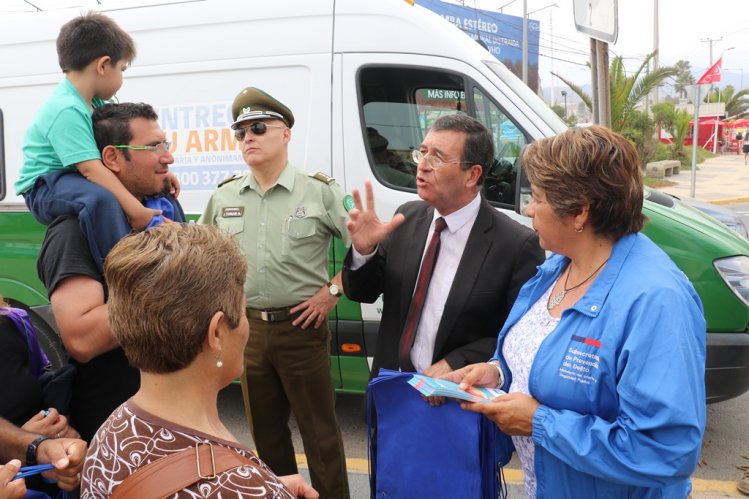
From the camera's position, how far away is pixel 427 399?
215cm

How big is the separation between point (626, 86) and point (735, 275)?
14762mm

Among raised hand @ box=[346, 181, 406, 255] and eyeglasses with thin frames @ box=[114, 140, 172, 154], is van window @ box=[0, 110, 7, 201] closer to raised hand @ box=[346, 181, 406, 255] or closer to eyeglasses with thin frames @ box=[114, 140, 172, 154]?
eyeglasses with thin frames @ box=[114, 140, 172, 154]

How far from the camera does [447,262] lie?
2529 mm

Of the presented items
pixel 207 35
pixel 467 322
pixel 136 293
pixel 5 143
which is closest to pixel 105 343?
pixel 136 293

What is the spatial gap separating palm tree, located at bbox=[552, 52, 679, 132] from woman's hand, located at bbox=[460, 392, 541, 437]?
15903 mm

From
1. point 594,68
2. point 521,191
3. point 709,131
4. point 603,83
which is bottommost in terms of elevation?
point 521,191

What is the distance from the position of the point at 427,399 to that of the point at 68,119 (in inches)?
65.9

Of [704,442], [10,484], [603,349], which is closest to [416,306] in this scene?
[603,349]

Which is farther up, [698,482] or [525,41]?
[525,41]

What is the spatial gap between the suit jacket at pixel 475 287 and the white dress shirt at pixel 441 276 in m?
0.04

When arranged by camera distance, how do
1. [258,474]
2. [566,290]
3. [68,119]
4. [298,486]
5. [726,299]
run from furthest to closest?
[726,299] < [68,119] < [566,290] < [298,486] < [258,474]

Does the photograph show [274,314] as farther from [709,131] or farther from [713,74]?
[709,131]

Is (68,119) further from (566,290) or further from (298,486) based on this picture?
(566,290)

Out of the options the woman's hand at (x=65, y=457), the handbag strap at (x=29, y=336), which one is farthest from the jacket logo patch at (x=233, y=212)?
the woman's hand at (x=65, y=457)
